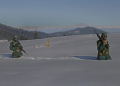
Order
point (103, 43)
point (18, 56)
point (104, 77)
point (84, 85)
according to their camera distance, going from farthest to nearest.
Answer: point (18, 56) < point (103, 43) < point (104, 77) < point (84, 85)

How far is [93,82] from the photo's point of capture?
13.5 ft

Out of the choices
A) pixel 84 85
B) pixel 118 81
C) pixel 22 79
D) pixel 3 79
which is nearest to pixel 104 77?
pixel 118 81

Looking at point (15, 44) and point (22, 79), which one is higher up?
point (15, 44)

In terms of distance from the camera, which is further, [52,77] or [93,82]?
[52,77]

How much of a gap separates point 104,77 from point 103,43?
3927 mm

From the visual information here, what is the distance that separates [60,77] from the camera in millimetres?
4664

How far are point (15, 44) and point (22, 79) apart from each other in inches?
244

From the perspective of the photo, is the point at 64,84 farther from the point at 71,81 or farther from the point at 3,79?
the point at 3,79

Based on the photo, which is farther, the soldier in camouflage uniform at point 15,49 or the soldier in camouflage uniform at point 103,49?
the soldier in camouflage uniform at point 15,49

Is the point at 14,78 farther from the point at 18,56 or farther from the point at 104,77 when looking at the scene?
the point at 18,56

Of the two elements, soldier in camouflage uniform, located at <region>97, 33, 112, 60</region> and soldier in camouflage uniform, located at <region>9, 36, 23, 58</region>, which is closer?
soldier in camouflage uniform, located at <region>97, 33, 112, 60</region>

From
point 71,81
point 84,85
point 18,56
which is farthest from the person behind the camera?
point 18,56

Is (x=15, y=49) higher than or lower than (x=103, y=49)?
lower

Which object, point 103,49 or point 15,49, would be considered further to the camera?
point 15,49
